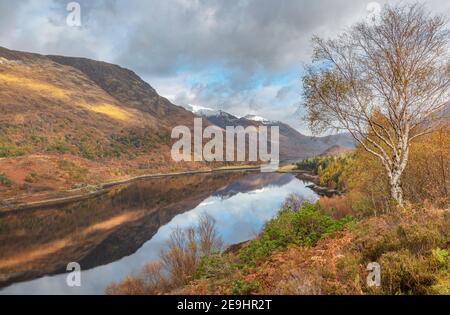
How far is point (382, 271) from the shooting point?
Answer: 27.6ft

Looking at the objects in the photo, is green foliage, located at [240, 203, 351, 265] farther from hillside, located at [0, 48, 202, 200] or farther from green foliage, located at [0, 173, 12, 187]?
green foliage, located at [0, 173, 12, 187]

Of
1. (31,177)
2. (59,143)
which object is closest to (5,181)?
(31,177)

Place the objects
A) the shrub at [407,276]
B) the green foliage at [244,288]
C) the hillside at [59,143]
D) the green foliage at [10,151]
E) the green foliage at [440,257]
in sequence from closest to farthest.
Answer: the shrub at [407,276] → the green foliage at [440,257] → the green foliage at [244,288] → the hillside at [59,143] → the green foliage at [10,151]

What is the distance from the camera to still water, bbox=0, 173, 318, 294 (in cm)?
3447

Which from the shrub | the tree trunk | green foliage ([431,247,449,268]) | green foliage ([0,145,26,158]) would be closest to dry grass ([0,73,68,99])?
green foliage ([0,145,26,158])

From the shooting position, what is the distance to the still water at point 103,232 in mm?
34469

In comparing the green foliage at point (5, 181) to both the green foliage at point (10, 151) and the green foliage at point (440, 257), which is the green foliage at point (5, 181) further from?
the green foliage at point (440, 257)

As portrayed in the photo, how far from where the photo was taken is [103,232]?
176 ft

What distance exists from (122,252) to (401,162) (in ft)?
118

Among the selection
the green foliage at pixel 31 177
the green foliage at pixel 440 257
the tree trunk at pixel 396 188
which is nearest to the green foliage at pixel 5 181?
the green foliage at pixel 31 177

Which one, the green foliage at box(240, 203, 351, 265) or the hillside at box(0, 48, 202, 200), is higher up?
the hillside at box(0, 48, 202, 200)

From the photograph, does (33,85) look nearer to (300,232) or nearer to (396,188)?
(300,232)
